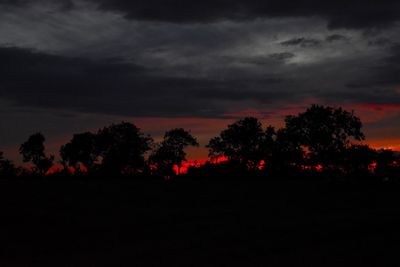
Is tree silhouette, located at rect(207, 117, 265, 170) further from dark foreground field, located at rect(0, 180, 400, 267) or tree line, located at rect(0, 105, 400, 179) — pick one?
dark foreground field, located at rect(0, 180, 400, 267)

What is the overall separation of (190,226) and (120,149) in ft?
148

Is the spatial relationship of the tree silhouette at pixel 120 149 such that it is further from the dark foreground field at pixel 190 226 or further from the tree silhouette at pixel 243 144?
the dark foreground field at pixel 190 226

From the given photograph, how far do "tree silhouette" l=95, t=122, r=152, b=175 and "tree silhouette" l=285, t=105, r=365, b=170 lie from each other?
20948 mm

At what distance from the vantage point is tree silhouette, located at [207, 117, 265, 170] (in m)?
60.8

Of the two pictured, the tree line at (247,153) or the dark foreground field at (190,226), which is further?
the tree line at (247,153)

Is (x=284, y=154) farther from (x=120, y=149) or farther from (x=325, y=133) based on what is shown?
(x=120, y=149)

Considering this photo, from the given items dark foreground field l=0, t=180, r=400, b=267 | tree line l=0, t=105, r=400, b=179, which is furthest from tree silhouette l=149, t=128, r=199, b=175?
dark foreground field l=0, t=180, r=400, b=267

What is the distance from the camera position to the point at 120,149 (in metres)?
64.6

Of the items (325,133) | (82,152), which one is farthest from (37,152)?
(325,133)

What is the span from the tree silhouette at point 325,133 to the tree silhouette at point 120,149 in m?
20.9

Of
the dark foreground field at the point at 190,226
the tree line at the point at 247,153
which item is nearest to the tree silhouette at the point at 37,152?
the tree line at the point at 247,153

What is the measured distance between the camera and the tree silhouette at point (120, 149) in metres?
63.6

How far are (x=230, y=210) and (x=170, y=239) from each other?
975 cm

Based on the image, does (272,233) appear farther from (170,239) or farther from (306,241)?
(170,239)
